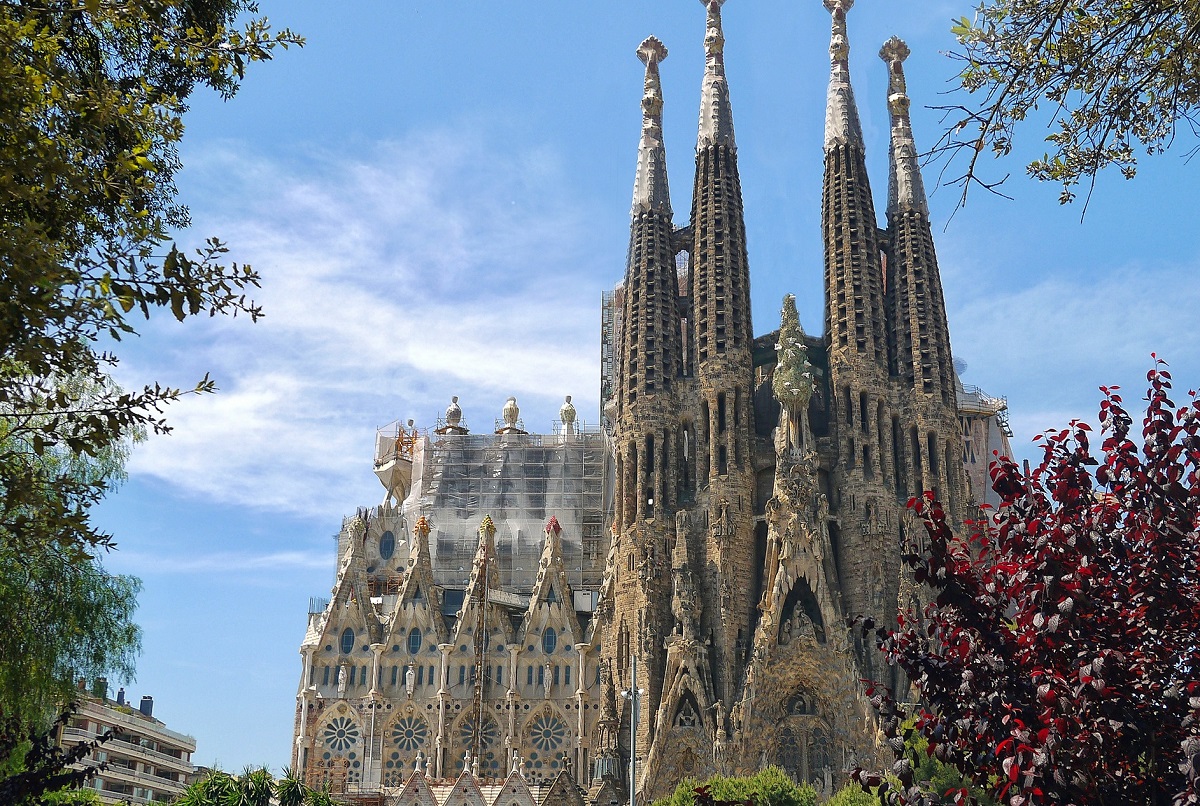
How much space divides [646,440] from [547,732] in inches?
528

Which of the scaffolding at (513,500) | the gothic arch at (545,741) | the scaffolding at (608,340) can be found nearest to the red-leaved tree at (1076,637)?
the gothic arch at (545,741)

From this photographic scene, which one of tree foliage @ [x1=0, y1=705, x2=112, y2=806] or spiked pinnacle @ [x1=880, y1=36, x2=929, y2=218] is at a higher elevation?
spiked pinnacle @ [x1=880, y1=36, x2=929, y2=218]

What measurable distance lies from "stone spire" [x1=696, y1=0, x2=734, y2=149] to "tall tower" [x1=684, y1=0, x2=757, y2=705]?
0.06 meters

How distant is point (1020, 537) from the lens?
11180 millimetres

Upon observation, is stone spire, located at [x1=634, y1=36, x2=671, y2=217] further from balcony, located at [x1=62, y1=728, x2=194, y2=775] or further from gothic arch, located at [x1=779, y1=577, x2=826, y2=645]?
balcony, located at [x1=62, y1=728, x2=194, y2=775]

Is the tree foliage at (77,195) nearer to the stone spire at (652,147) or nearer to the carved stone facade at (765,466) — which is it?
the carved stone facade at (765,466)

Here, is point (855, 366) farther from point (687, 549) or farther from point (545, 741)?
point (545, 741)

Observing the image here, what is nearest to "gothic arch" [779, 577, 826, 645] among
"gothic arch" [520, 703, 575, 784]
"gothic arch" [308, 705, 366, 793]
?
"gothic arch" [520, 703, 575, 784]

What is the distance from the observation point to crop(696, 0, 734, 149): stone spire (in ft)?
187

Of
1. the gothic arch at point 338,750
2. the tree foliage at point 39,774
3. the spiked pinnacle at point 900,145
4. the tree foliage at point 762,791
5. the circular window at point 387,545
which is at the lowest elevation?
the tree foliage at point 39,774

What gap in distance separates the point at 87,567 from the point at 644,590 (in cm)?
2993

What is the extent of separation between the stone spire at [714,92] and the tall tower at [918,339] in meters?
7.92

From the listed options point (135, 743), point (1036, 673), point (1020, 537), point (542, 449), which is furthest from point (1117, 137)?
point (135, 743)

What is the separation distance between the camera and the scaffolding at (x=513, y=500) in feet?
195
